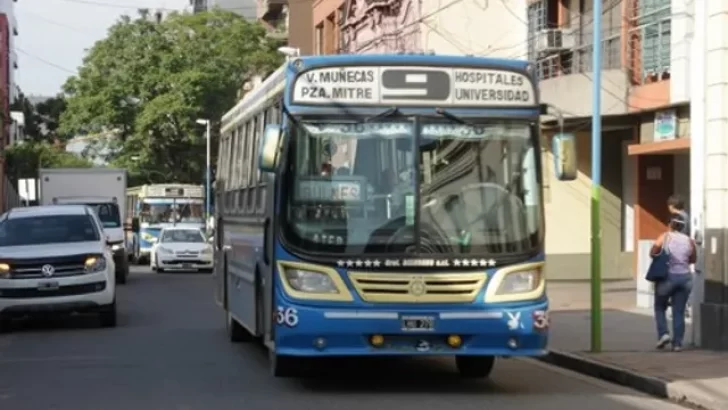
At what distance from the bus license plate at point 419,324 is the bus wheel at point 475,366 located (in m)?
1.88

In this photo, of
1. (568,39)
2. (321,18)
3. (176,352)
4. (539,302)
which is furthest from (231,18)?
(539,302)

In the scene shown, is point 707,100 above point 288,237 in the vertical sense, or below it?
above

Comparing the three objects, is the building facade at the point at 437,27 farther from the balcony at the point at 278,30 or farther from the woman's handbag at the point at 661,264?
the balcony at the point at 278,30

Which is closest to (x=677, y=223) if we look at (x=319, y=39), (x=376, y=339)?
(x=376, y=339)

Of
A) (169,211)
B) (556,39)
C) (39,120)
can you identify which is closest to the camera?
(556,39)

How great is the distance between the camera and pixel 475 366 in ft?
47.0

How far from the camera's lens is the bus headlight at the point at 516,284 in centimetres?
1253

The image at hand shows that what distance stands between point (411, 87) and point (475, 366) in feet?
10.9

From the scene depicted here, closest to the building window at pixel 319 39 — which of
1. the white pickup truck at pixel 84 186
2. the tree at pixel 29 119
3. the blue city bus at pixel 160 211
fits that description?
the blue city bus at pixel 160 211

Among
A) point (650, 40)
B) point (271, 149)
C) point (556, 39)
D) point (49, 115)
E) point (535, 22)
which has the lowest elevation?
point (271, 149)

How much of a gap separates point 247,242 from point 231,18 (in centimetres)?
6097

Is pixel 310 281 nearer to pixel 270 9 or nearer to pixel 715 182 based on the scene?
pixel 715 182

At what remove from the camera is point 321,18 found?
55.8m

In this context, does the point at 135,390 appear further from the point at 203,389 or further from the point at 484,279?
the point at 484,279
